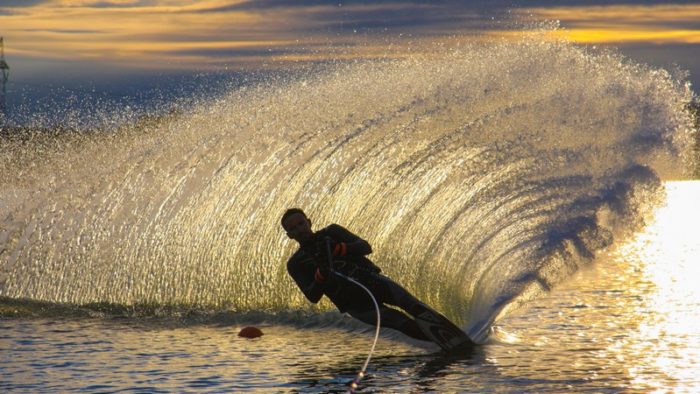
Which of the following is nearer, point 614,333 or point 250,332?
point 614,333

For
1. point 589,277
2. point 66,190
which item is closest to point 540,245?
point 589,277

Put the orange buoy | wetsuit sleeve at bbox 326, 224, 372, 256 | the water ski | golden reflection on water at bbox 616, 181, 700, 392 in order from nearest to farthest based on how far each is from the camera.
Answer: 1. golden reflection on water at bbox 616, 181, 700, 392
2. wetsuit sleeve at bbox 326, 224, 372, 256
3. the water ski
4. the orange buoy

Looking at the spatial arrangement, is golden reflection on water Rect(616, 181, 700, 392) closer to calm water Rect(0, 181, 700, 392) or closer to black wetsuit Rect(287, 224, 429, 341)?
calm water Rect(0, 181, 700, 392)

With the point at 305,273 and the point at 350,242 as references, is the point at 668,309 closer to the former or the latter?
the point at 350,242

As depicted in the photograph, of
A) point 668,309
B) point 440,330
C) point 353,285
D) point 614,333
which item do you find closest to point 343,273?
point 353,285

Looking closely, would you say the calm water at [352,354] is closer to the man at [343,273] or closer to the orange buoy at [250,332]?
the orange buoy at [250,332]

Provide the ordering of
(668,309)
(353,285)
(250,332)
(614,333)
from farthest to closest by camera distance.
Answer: (668,309), (250,332), (614,333), (353,285)

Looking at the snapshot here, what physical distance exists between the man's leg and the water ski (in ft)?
0.30

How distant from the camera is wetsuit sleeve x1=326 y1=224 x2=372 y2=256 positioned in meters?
10.7

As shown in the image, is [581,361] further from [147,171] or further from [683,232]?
[683,232]

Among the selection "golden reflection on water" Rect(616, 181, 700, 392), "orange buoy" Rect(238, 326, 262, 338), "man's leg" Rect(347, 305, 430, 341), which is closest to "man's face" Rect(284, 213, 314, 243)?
"man's leg" Rect(347, 305, 430, 341)

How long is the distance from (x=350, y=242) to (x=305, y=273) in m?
0.50

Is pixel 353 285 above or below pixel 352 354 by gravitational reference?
above

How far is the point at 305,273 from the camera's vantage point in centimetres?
1084
